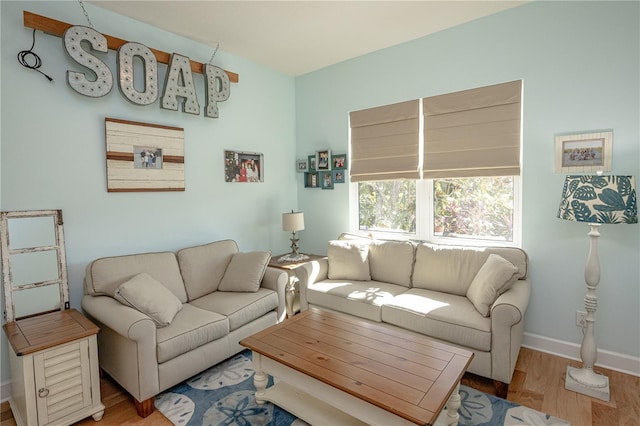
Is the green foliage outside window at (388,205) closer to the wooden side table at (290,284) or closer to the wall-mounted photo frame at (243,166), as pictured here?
the wooden side table at (290,284)

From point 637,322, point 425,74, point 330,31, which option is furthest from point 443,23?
point 637,322

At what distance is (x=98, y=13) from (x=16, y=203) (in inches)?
63.3

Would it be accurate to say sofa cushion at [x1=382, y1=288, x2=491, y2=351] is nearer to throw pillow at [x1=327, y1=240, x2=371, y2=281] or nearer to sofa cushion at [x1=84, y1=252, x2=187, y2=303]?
throw pillow at [x1=327, y1=240, x2=371, y2=281]

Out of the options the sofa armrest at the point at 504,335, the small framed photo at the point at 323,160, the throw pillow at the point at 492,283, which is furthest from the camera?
the small framed photo at the point at 323,160

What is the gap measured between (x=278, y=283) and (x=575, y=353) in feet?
8.29

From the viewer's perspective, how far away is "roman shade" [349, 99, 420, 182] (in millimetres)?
3357

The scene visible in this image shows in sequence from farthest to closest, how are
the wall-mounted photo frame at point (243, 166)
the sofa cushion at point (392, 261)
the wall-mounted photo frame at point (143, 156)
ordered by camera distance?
the wall-mounted photo frame at point (243, 166), the sofa cushion at point (392, 261), the wall-mounted photo frame at point (143, 156)

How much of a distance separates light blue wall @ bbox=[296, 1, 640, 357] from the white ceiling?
257 mm

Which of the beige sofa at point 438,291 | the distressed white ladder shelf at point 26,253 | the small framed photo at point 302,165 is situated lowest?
the beige sofa at point 438,291

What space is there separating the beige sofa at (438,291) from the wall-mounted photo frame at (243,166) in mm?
1308

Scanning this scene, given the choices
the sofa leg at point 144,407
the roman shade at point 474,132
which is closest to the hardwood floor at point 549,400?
the sofa leg at point 144,407

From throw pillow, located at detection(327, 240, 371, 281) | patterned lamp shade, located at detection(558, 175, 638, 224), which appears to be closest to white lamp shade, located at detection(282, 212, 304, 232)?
throw pillow, located at detection(327, 240, 371, 281)

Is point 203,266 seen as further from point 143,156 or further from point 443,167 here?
point 443,167

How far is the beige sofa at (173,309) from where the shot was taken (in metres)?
2.04
